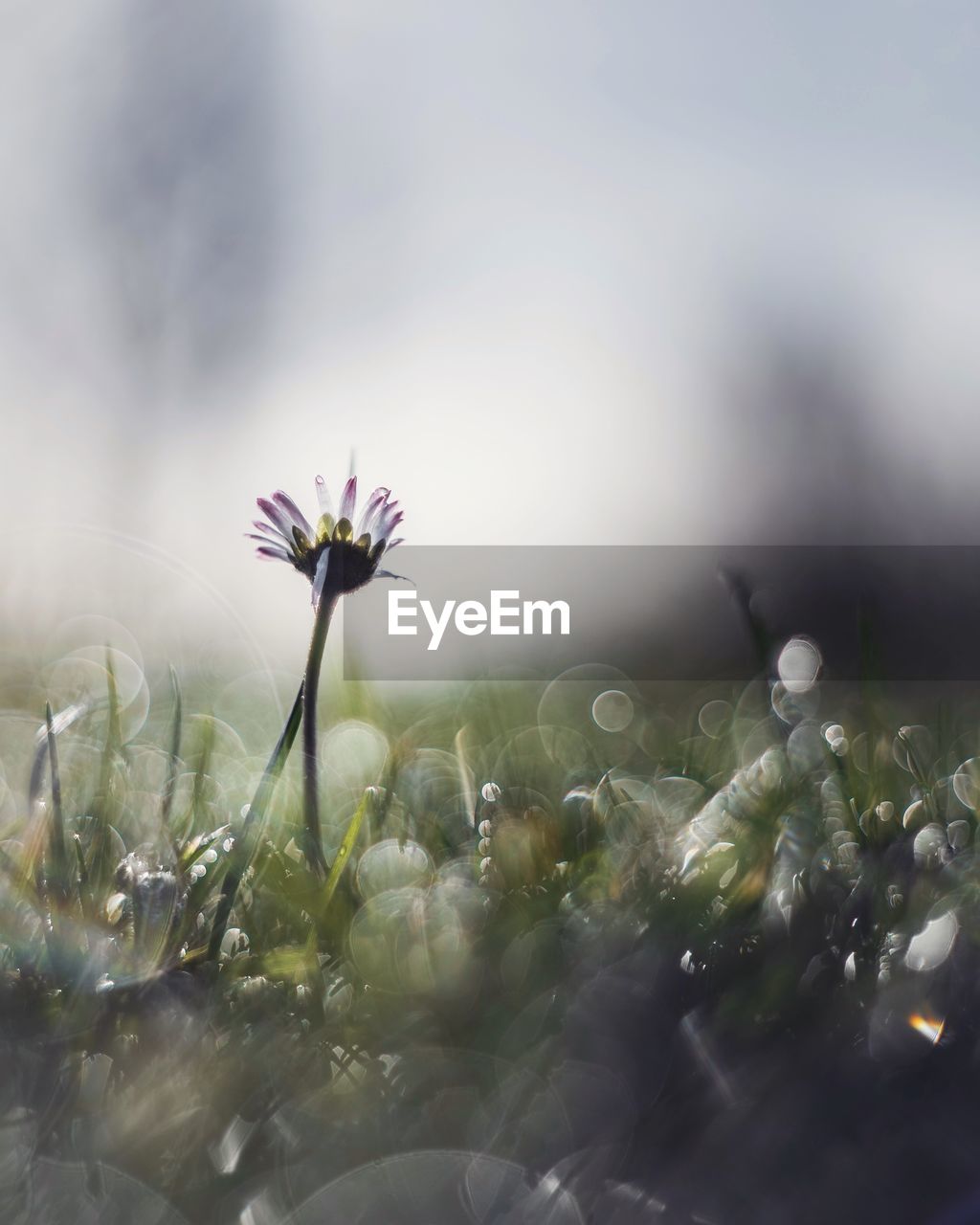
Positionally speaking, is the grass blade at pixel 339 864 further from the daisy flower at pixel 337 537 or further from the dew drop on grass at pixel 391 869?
the daisy flower at pixel 337 537

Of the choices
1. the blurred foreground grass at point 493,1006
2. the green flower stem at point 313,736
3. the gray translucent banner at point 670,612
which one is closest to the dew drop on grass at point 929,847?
the blurred foreground grass at point 493,1006

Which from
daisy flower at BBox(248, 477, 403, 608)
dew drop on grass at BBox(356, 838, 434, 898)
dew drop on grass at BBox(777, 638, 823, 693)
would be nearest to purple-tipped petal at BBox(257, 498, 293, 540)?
daisy flower at BBox(248, 477, 403, 608)

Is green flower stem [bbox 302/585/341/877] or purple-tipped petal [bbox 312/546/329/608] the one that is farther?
purple-tipped petal [bbox 312/546/329/608]

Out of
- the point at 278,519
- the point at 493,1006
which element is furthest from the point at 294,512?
the point at 493,1006

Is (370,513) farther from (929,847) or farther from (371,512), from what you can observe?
(929,847)

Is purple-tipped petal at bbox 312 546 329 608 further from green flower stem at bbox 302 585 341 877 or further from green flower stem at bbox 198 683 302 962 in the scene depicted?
green flower stem at bbox 198 683 302 962

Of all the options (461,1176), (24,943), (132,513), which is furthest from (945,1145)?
(132,513)
